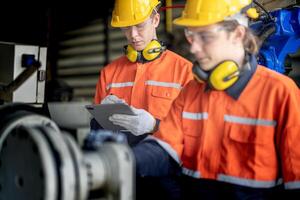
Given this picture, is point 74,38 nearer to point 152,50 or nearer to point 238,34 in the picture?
point 152,50

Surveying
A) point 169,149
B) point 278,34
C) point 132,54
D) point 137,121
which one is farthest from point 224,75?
point 132,54

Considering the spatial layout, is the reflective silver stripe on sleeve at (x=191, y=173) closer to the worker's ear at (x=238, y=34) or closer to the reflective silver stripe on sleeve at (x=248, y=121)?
the reflective silver stripe on sleeve at (x=248, y=121)

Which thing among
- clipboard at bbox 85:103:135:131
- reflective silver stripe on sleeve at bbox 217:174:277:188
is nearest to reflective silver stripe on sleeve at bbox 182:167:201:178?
reflective silver stripe on sleeve at bbox 217:174:277:188

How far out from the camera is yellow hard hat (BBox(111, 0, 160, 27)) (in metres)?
2.40

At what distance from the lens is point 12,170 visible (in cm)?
112

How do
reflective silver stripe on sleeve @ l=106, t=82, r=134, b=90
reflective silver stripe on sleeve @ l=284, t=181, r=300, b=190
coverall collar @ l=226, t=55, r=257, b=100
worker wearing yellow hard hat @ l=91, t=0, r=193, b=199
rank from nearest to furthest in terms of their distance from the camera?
reflective silver stripe on sleeve @ l=284, t=181, r=300, b=190 → coverall collar @ l=226, t=55, r=257, b=100 → worker wearing yellow hard hat @ l=91, t=0, r=193, b=199 → reflective silver stripe on sleeve @ l=106, t=82, r=134, b=90

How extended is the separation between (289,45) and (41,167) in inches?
67.4

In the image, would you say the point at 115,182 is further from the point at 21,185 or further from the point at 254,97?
the point at 254,97

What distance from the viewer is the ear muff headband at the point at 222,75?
153 centimetres

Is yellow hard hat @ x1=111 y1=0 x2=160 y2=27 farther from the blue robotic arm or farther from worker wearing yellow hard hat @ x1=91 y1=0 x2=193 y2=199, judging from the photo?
the blue robotic arm

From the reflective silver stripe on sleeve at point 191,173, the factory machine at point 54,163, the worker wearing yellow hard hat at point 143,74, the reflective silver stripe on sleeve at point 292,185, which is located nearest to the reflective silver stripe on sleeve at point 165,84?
the worker wearing yellow hard hat at point 143,74

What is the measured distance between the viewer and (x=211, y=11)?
63.4 inches

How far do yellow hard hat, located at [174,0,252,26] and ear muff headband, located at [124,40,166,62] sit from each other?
27.3 inches

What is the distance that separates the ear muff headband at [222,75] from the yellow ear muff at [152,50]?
80cm
